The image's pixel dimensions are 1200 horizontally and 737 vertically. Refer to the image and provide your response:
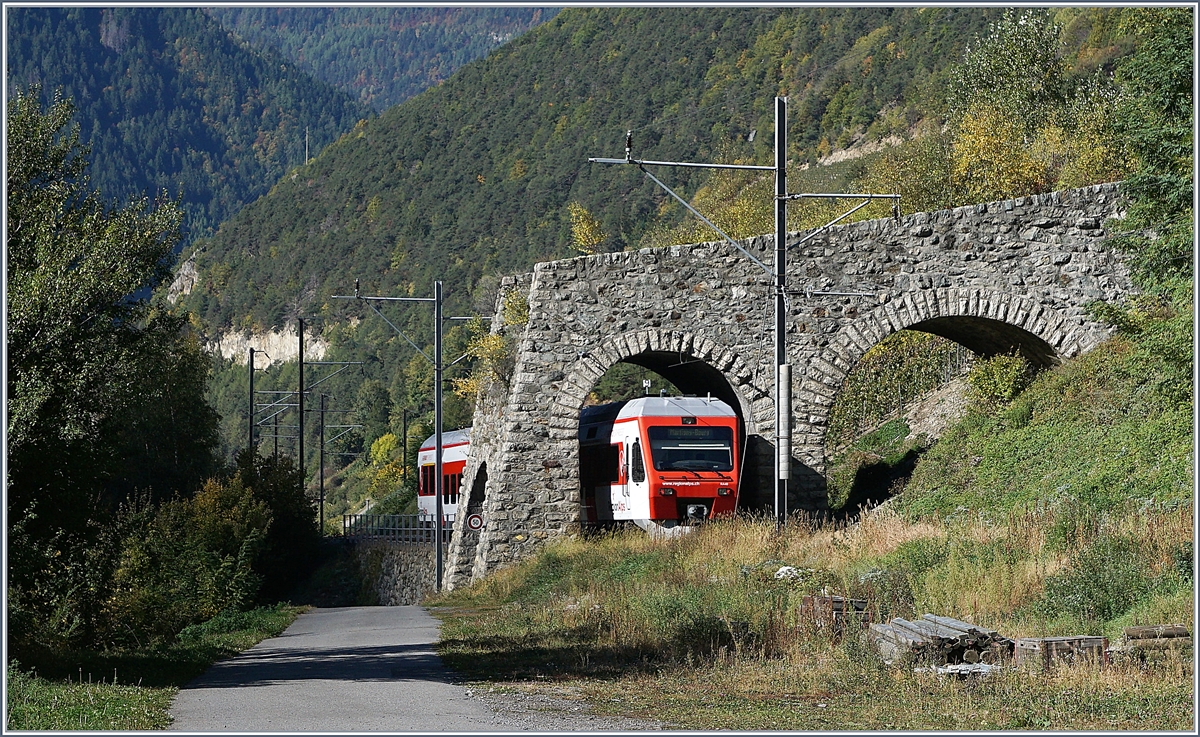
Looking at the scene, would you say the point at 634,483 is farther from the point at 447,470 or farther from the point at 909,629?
the point at 909,629

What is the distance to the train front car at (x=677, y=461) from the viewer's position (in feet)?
94.2

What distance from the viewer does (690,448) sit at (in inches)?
1141

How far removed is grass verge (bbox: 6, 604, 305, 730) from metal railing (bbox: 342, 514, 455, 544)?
Result: 68.2 feet

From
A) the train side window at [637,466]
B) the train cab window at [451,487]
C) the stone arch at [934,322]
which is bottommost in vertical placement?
the train cab window at [451,487]

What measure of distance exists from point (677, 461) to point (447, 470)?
1607 cm

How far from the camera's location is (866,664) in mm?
11953

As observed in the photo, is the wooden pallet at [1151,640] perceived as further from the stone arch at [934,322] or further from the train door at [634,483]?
the train door at [634,483]

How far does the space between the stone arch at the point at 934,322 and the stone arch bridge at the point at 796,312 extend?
27mm

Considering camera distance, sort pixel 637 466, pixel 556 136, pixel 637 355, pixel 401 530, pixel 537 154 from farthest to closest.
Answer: pixel 556 136 < pixel 537 154 < pixel 401 530 < pixel 637 466 < pixel 637 355

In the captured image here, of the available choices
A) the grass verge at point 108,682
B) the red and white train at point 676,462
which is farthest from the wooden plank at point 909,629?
the red and white train at point 676,462

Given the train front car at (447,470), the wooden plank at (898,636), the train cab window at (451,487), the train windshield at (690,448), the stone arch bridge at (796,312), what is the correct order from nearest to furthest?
the wooden plank at (898,636), the stone arch bridge at (796,312), the train windshield at (690,448), the train front car at (447,470), the train cab window at (451,487)

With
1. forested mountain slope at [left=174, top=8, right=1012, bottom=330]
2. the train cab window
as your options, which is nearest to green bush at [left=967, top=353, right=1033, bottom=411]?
the train cab window

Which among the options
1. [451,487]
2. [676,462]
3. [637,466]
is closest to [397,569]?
[451,487]

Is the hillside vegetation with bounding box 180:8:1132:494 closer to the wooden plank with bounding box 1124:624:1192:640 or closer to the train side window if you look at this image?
the train side window
